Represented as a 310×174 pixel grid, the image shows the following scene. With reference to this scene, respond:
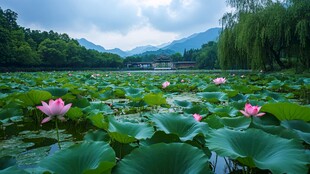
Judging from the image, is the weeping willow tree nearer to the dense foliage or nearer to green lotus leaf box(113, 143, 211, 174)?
green lotus leaf box(113, 143, 211, 174)

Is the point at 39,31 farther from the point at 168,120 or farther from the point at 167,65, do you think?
the point at 168,120

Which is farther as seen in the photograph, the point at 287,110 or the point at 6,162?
the point at 287,110

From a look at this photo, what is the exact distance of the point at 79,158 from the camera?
0.96 metres

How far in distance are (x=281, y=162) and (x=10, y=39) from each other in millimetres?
34983

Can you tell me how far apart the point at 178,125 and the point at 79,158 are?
0.64 meters

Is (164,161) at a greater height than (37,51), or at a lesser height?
lesser

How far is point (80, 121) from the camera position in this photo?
2564 millimetres

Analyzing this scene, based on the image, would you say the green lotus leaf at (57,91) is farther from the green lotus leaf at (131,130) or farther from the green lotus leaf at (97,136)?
the green lotus leaf at (131,130)

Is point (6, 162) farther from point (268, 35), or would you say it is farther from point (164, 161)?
point (268, 35)

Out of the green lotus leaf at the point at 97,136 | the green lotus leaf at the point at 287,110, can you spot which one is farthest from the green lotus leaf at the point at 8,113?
the green lotus leaf at the point at 287,110

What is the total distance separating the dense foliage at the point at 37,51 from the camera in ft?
97.4

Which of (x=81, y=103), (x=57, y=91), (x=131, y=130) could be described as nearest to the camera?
(x=131, y=130)

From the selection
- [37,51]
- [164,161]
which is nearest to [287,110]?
[164,161]

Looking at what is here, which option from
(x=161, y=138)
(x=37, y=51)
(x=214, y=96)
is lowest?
(x=214, y=96)
